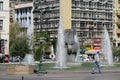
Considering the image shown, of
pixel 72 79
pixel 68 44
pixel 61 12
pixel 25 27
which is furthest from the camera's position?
pixel 25 27

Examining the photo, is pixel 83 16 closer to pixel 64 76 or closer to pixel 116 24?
pixel 116 24

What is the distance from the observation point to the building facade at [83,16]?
11300 cm

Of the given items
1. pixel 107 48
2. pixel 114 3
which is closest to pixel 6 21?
pixel 107 48

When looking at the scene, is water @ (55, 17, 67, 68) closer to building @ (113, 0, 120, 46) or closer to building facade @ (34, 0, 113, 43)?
building facade @ (34, 0, 113, 43)

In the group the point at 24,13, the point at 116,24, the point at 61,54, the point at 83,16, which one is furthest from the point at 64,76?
the point at 24,13

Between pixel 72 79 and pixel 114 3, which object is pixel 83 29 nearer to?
pixel 114 3

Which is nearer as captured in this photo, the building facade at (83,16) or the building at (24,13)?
the building facade at (83,16)

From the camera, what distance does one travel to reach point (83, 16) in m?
114

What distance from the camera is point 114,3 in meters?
118

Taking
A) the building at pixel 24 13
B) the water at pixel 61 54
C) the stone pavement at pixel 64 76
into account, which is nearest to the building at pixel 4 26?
the water at pixel 61 54

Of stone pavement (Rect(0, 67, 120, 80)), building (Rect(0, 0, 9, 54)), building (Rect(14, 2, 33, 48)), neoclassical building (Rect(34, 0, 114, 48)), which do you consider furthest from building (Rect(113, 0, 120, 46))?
stone pavement (Rect(0, 67, 120, 80))

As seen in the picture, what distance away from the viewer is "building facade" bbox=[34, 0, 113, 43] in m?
113

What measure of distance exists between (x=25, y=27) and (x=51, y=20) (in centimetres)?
1224

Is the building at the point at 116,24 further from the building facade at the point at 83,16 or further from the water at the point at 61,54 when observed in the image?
the water at the point at 61,54
